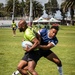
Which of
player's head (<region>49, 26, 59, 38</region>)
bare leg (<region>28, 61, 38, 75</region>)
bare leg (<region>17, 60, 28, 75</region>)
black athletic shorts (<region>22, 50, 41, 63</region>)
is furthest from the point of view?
player's head (<region>49, 26, 59, 38</region>)

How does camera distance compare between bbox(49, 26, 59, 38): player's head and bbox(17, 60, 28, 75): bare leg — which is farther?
bbox(49, 26, 59, 38): player's head

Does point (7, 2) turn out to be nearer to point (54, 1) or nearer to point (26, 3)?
point (26, 3)

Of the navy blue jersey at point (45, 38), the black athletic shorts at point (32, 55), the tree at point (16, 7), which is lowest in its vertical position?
the tree at point (16, 7)

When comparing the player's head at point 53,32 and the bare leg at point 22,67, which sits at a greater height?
the player's head at point 53,32

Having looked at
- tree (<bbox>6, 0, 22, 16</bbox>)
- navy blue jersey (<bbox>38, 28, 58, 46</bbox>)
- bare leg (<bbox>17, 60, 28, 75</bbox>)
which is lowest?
tree (<bbox>6, 0, 22, 16</bbox>)

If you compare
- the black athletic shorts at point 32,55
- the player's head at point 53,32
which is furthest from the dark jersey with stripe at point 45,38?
the black athletic shorts at point 32,55

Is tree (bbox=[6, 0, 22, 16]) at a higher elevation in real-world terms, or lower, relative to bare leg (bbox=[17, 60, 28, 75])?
lower

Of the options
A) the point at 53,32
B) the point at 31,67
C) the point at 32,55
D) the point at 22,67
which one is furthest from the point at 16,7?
the point at 31,67

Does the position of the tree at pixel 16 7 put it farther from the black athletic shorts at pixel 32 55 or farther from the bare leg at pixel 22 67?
the black athletic shorts at pixel 32 55

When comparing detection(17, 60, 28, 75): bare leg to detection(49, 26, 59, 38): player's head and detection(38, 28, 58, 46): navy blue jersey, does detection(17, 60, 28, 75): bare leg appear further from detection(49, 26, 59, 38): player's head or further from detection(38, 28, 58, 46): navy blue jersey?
detection(49, 26, 59, 38): player's head

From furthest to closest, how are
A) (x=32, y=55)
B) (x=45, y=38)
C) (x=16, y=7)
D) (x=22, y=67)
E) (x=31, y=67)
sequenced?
1. (x=16, y=7)
2. (x=45, y=38)
3. (x=22, y=67)
4. (x=32, y=55)
5. (x=31, y=67)

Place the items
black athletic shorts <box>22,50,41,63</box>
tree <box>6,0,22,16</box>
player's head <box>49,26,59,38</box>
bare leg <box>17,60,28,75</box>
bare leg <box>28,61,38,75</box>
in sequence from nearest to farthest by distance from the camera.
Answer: bare leg <box>28,61,38,75</box>, black athletic shorts <box>22,50,41,63</box>, bare leg <box>17,60,28,75</box>, player's head <box>49,26,59,38</box>, tree <box>6,0,22,16</box>

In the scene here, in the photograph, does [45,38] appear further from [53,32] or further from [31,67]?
[31,67]

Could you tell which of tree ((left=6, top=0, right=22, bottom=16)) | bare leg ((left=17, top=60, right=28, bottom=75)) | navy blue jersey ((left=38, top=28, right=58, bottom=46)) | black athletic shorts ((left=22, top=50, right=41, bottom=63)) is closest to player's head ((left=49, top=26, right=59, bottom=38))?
navy blue jersey ((left=38, top=28, right=58, bottom=46))
